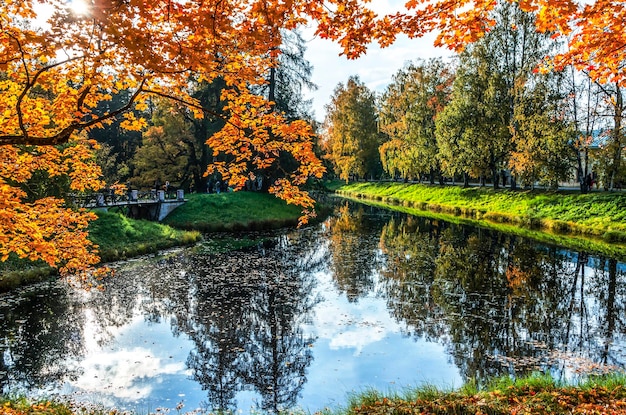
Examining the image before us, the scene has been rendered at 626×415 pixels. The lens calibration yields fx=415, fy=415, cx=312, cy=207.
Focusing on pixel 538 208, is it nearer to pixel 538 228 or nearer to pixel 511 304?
pixel 538 228

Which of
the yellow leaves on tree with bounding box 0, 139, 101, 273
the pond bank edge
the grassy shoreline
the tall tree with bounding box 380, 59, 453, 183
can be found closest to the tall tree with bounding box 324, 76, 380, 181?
the tall tree with bounding box 380, 59, 453, 183

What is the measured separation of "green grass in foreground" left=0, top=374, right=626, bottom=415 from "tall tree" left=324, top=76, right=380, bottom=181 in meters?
55.1

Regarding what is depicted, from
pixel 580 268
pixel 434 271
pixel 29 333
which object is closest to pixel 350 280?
pixel 434 271

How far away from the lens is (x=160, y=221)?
33.8 metres

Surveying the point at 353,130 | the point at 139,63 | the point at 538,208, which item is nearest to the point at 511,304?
the point at 139,63

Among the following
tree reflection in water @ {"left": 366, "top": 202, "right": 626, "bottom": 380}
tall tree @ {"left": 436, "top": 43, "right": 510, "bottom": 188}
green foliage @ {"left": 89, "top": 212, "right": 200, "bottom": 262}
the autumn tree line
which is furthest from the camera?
tall tree @ {"left": 436, "top": 43, "right": 510, "bottom": 188}

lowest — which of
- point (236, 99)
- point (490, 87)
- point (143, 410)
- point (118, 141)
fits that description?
point (143, 410)

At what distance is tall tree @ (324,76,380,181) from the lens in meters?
63.3

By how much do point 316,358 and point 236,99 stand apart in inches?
274

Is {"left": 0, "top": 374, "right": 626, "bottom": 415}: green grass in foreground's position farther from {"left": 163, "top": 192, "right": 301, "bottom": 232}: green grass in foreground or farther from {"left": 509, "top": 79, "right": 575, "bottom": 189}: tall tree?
{"left": 509, "top": 79, "right": 575, "bottom": 189}: tall tree

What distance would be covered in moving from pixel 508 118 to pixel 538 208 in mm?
11449

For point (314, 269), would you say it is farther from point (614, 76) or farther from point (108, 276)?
point (614, 76)

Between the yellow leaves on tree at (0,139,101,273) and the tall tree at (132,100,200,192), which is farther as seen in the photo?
the tall tree at (132,100,200,192)

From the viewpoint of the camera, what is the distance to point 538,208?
3150 cm
